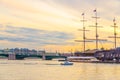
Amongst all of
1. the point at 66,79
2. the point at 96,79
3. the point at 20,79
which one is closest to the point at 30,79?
the point at 20,79

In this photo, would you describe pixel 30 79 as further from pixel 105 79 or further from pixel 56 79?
pixel 105 79

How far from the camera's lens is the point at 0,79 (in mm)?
78438

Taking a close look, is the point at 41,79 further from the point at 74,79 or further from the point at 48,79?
the point at 74,79

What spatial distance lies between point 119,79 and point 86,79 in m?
6.72

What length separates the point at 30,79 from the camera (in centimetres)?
7888

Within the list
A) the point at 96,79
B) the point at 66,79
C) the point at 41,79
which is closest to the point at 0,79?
the point at 41,79

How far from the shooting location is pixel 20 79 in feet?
259

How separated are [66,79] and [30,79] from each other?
7248 millimetres

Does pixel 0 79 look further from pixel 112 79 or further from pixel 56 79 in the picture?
pixel 112 79

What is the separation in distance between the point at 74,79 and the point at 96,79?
14.8ft

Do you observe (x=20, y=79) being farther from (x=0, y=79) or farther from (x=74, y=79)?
(x=74, y=79)

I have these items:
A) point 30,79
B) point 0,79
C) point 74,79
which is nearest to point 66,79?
point 74,79

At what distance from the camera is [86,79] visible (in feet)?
262

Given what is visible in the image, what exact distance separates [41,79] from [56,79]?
3.07m
